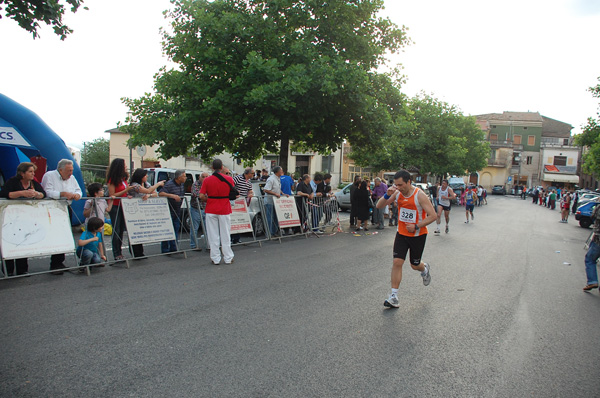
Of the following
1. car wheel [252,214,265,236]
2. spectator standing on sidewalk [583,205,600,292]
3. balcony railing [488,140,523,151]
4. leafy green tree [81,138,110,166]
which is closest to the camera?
spectator standing on sidewalk [583,205,600,292]

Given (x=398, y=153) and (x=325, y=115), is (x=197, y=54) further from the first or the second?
(x=398, y=153)

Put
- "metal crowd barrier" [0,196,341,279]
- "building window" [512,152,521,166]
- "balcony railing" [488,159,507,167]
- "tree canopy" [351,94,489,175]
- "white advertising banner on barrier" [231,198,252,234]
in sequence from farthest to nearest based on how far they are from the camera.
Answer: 1. "building window" [512,152,521,166]
2. "balcony railing" [488,159,507,167]
3. "tree canopy" [351,94,489,175]
4. "white advertising banner on barrier" [231,198,252,234]
5. "metal crowd barrier" [0,196,341,279]

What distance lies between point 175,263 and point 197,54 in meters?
10.2

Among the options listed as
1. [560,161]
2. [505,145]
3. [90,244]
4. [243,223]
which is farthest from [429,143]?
[560,161]

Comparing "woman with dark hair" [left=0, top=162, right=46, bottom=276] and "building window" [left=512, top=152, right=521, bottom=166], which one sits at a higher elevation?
"building window" [left=512, top=152, right=521, bottom=166]

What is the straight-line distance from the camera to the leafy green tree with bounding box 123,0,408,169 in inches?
562

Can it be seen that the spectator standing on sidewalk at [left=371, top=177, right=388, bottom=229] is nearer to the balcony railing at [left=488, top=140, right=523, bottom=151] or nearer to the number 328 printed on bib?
the number 328 printed on bib

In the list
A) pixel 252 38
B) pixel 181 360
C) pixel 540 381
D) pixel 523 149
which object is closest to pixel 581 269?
pixel 540 381

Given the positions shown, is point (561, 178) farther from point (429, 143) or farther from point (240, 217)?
point (240, 217)

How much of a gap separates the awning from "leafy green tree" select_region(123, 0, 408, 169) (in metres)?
74.8

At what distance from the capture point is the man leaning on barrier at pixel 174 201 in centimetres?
891

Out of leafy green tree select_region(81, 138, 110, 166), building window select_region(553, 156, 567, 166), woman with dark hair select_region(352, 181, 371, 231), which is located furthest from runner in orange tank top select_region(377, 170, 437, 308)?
building window select_region(553, 156, 567, 166)

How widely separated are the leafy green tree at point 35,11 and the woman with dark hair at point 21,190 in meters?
3.73

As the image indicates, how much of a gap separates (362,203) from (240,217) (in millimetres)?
6136
